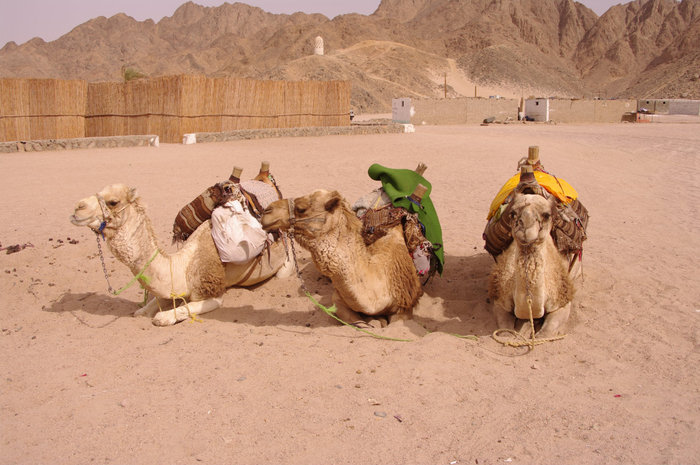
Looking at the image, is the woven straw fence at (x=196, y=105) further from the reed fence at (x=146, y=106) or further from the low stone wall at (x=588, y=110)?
the low stone wall at (x=588, y=110)

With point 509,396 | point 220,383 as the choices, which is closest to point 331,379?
point 220,383

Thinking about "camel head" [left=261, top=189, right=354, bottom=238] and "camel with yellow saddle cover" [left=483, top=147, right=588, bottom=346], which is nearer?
"camel with yellow saddle cover" [left=483, top=147, right=588, bottom=346]

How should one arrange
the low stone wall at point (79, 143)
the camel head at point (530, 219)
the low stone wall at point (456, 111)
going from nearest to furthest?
the camel head at point (530, 219) < the low stone wall at point (79, 143) < the low stone wall at point (456, 111)

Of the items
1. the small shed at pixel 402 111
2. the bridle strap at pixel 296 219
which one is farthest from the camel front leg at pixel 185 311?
the small shed at pixel 402 111

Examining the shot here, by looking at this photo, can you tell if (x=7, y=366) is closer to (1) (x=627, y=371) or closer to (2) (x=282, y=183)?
(1) (x=627, y=371)

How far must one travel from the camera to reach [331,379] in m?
3.87

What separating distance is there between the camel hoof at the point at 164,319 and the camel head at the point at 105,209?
0.86 meters

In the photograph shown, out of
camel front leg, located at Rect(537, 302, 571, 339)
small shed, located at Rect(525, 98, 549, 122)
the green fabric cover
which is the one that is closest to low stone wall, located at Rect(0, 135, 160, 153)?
the green fabric cover

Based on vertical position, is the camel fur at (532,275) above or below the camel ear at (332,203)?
below

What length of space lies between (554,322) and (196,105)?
57.8 ft

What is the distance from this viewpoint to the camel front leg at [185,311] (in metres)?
5.02

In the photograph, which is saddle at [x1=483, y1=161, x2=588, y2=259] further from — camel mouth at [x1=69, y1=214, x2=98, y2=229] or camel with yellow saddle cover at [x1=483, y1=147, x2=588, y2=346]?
camel mouth at [x1=69, y1=214, x2=98, y2=229]

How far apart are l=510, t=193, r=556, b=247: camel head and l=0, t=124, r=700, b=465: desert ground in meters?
0.87

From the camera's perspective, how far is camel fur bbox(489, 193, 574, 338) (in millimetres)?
3979
